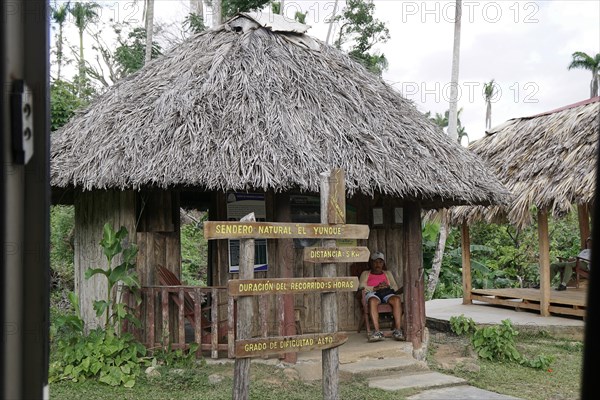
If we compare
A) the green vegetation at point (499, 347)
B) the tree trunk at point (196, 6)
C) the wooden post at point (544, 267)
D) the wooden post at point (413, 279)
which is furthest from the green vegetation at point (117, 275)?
the tree trunk at point (196, 6)

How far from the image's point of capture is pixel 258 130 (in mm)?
7152

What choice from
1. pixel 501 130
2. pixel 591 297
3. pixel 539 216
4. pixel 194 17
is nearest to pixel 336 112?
pixel 539 216

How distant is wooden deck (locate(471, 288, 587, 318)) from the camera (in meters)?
10.5

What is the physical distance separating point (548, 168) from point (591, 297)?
10.6 m

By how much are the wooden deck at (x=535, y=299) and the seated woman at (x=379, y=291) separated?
3.47 m

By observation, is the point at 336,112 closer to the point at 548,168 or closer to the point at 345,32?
the point at 548,168

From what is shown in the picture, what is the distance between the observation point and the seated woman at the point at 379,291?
8070 millimetres

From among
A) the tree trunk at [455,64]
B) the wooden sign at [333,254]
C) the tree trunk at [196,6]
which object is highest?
the tree trunk at [196,6]

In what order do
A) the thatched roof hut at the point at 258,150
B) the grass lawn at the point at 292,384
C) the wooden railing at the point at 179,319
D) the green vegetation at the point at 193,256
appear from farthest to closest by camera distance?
the green vegetation at the point at 193,256 < the wooden railing at the point at 179,319 < the thatched roof hut at the point at 258,150 < the grass lawn at the point at 292,384

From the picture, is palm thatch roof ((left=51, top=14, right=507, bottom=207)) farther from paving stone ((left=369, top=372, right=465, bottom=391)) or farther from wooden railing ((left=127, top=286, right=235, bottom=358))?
paving stone ((left=369, top=372, right=465, bottom=391))

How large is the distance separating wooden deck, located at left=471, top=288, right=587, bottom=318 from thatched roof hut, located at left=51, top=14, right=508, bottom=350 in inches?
123

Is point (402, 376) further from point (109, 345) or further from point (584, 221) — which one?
point (584, 221)

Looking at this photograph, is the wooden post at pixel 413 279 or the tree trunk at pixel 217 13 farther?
the tree trunk at pixel 217 13

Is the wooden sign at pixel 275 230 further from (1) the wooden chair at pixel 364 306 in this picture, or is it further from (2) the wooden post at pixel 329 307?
(1) the wooden chair at pixel 364 306
